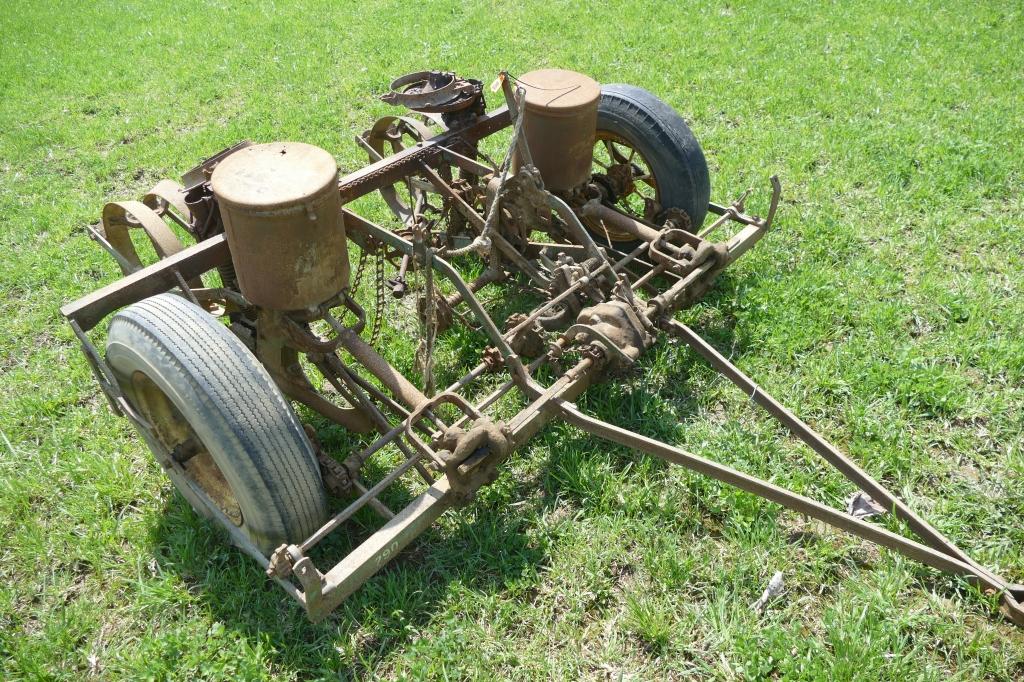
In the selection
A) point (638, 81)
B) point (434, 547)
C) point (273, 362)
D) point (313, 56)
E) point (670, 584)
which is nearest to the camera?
point (670, 584)

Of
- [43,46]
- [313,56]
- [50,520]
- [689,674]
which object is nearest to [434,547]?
[689,674]

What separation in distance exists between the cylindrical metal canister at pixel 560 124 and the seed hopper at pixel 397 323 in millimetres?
12

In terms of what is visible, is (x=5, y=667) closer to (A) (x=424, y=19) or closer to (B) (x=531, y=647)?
(B) (x=531, y=647)

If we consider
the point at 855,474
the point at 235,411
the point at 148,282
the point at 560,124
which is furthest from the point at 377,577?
the point at 560,124

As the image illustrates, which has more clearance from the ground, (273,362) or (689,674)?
(273,362)

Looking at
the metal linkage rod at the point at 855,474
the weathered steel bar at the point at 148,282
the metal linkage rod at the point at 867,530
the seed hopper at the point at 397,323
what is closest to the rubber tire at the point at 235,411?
the seed hopper at the point at 397,323

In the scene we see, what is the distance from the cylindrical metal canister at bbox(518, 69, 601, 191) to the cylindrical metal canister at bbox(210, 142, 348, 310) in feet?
4.34

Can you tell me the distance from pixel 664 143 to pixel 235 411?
2.88 meters

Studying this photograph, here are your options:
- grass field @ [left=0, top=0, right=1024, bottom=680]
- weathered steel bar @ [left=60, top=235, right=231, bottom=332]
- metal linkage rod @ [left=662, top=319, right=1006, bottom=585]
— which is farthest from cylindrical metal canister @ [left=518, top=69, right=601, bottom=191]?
weathered steel bar @ [left=60, top=235, right=231, bottom=332]

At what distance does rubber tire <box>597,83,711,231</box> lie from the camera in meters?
4.43

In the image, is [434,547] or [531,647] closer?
[531,647]

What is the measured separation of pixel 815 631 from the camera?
9.77ft

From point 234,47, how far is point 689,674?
29.8ft

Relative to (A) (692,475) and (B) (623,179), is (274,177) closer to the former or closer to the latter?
(A) (692,475)
